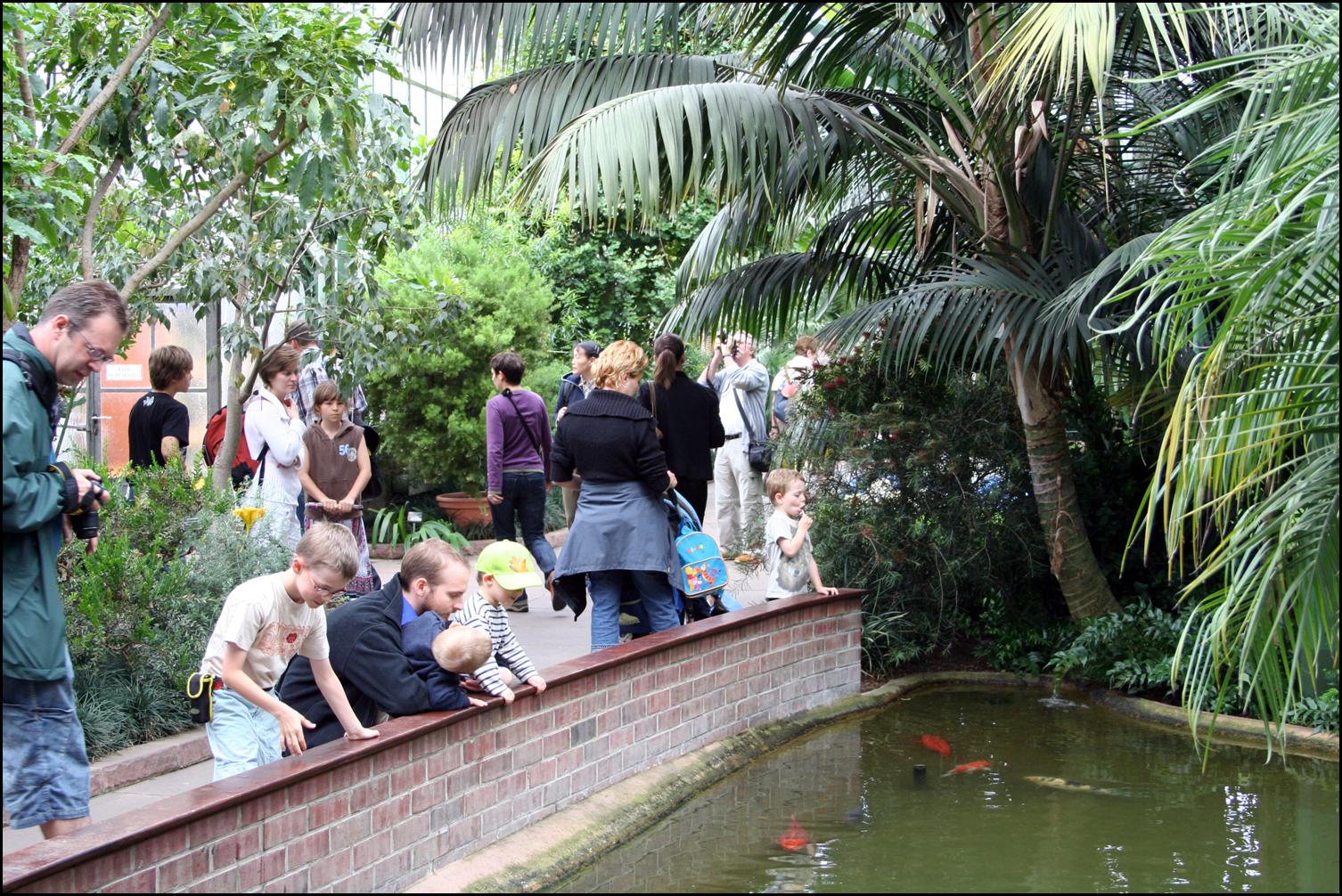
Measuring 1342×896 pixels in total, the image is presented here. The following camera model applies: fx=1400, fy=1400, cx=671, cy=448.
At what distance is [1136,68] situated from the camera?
344 inches

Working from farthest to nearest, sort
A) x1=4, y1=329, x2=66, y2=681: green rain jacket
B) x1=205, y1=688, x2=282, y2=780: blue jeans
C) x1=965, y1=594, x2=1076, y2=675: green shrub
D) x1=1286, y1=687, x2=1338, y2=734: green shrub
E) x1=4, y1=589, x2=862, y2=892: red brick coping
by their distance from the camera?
x1=965, y1=594, x2=1076, y2=675: green shrub, x1=1286, y1=687, x2=1338, y2=734: green shrub, x1=205, y1=688, x2=282, y2=780: blue jeans, x1=4, y1=329, x2=66, y2=681: green rain jacket, x1=4, y1=589, x2=862, y2=892: red brick coping

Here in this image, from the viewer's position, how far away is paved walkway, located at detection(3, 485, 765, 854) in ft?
17.9

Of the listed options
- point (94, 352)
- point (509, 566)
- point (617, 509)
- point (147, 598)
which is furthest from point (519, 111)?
point (94, 352)

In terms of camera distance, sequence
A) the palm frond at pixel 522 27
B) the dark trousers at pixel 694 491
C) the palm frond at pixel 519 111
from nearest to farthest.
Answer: the palm frond at pixel 522 27
the palm frond at pixel 519 111
the dark trousers at pixel 694 491

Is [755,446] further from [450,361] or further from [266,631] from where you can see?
[266,631]

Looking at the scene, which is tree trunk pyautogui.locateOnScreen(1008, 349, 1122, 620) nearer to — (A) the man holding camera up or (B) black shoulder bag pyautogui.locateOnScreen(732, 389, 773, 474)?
(B) black shoulder bag pyautogui.locateOnScreen(732, 389, 773, 474)

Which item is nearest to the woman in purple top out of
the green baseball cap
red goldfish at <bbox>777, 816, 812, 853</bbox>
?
red goldfish at <bbox>777, 816, 812, 853</bbox>

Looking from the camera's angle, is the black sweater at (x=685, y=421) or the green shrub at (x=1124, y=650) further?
the black sweater at (x=685, y=421)

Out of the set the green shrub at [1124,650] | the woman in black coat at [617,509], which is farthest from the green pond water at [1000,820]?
the woman in black coat at [617,509]

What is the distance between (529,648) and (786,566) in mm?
1715

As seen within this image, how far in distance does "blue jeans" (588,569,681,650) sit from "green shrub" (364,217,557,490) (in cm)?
688

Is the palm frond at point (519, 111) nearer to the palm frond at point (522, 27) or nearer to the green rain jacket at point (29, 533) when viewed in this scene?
the palm frond at point (522, 27)

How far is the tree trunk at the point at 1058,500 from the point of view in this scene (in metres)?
8.47

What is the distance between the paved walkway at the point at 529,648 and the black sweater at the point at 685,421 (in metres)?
0.97
